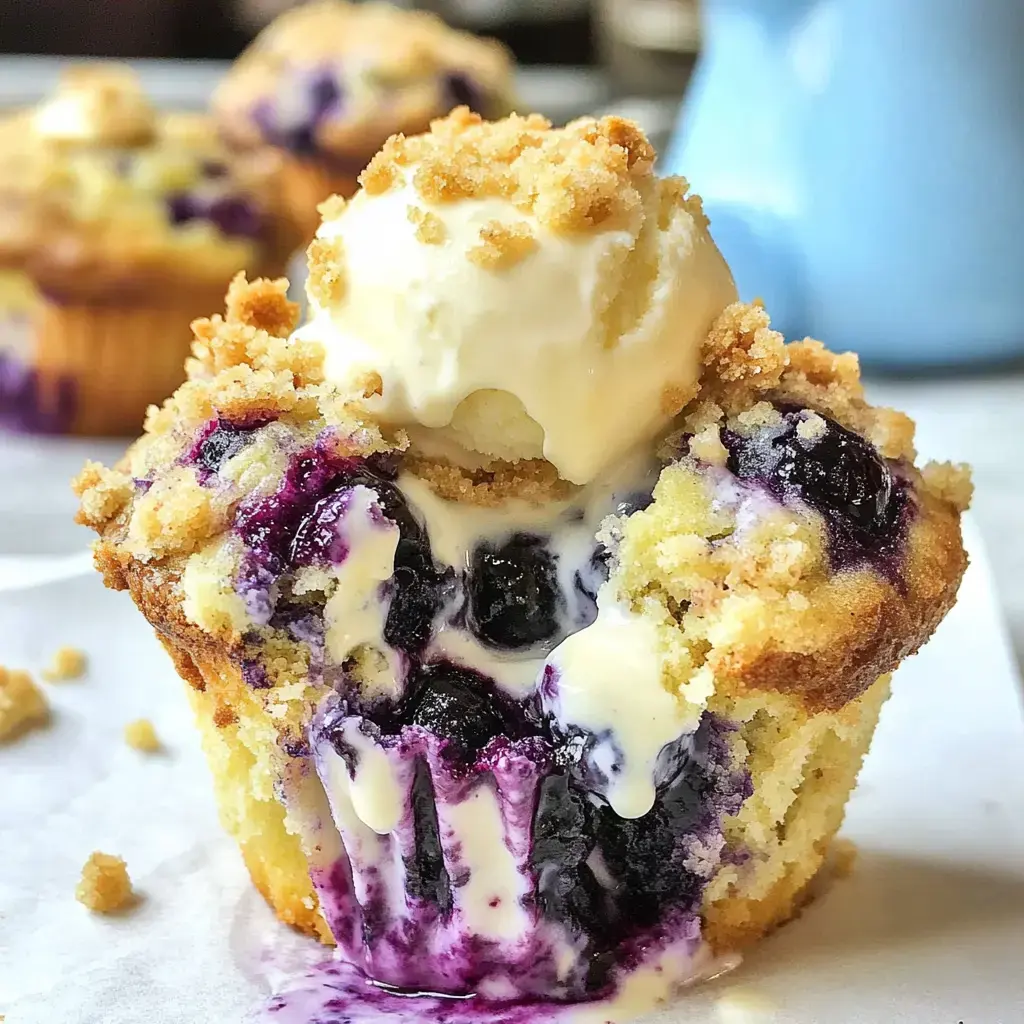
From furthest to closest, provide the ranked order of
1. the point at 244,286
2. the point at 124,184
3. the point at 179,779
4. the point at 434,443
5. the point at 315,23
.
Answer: the point at 315,23, the point at 124,184, the point at 179,779, the point at 244,286, the point at 434,443

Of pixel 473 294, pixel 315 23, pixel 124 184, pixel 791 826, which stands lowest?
→ pixel 791 826

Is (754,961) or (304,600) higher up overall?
(304,600)

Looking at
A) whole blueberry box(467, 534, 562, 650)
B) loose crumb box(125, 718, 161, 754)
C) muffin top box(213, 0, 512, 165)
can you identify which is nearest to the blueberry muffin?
whole blueberry box(467, 534, 562, 650)

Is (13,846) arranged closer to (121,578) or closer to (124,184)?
(121,578)

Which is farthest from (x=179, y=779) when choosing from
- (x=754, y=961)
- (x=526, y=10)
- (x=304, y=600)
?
(x=526, y=10)

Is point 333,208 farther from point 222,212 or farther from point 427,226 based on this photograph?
point 222,212

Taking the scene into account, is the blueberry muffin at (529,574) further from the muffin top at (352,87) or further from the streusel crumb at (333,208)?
the muffin top at (352,87)
